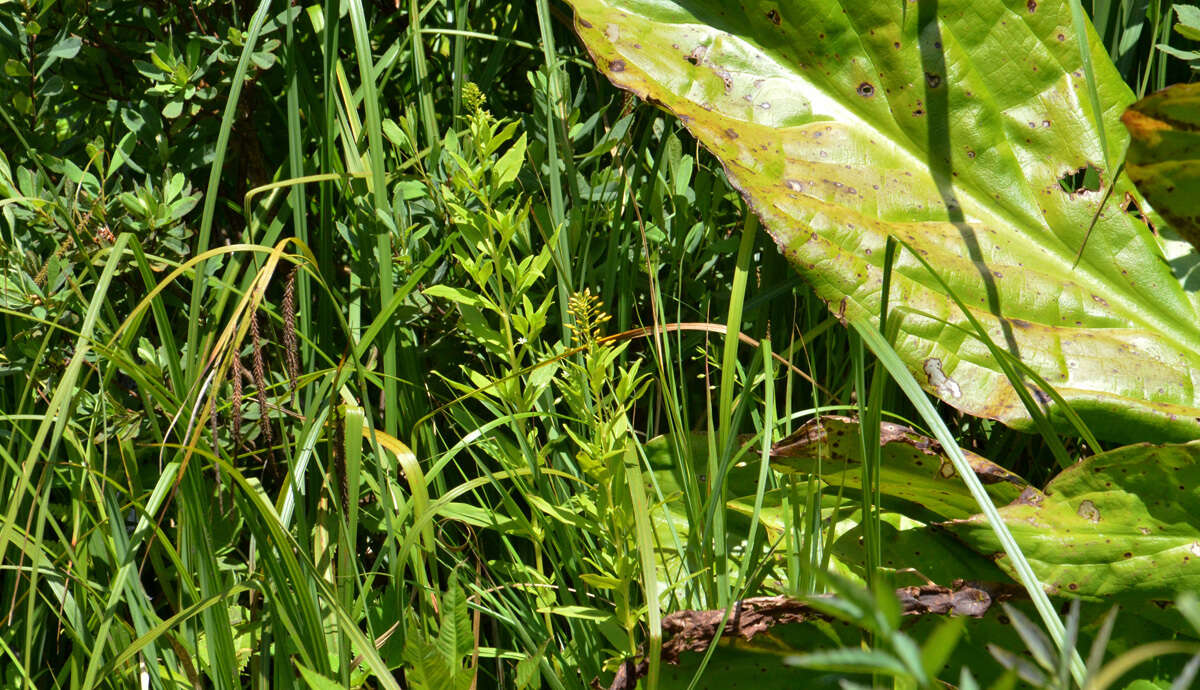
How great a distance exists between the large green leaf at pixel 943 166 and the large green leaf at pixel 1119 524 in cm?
14

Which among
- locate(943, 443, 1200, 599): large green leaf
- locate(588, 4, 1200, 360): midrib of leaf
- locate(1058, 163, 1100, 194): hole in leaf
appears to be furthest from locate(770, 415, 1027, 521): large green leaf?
locate(1058, 163, 1100, 194): hole in leaf

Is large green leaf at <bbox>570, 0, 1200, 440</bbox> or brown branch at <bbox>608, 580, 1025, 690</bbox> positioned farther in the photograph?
large green leaf at <bbox>570, 0, 1200, 440</bbox>

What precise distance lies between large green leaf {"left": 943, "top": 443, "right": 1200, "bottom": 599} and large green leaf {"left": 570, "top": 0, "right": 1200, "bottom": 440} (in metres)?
0.14

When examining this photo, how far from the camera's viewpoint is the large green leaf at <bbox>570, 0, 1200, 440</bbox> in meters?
1.11

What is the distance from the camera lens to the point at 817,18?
1206 mm

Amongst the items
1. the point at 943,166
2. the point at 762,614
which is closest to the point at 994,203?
the point at 943,166

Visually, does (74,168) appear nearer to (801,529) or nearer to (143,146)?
(143,146)

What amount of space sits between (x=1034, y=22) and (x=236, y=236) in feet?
3.76

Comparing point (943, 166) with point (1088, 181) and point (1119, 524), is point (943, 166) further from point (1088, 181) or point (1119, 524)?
point (1119, 524)

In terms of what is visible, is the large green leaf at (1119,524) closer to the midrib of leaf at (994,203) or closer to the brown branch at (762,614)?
the brown branch at (762,614)

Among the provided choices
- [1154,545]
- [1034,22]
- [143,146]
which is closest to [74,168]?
[143,146]

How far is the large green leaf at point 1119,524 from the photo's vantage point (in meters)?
0.91

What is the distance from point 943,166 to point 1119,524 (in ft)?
1.60

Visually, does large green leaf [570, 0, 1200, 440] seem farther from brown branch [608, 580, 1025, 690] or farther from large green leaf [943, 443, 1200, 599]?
brown branch [608, 580, 1025, 690]
